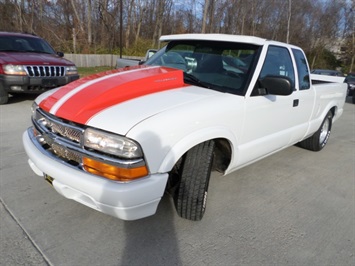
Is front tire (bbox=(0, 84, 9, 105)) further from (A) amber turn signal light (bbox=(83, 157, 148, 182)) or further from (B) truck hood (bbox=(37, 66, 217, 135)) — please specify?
(A) amber turn signal light (bbox=(83, 157, 148, 182))

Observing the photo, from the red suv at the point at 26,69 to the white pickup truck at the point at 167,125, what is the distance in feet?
13.3

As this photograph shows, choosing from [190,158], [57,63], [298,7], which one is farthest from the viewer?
[298,7]

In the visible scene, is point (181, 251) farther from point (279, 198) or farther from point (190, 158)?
point (279, 198)

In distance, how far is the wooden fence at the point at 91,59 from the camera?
746 inches

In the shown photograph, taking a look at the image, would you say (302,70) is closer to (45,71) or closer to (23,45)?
(45,71)

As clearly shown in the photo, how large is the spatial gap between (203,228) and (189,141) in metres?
0.91

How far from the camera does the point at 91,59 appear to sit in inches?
788

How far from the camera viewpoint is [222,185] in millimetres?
3582

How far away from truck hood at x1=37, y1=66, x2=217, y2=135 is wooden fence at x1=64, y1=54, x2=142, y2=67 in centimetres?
1742

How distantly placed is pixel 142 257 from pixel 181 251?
0.32 meters

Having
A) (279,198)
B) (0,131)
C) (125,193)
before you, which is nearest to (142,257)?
(125,193)

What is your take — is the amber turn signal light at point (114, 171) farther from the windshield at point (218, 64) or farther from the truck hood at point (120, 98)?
the windshield at point (218, 64)

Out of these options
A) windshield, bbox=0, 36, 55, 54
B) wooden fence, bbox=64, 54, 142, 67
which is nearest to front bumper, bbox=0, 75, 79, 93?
windshield, bbox=0, 36, 55, 54

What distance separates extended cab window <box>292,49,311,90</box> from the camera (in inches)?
155
